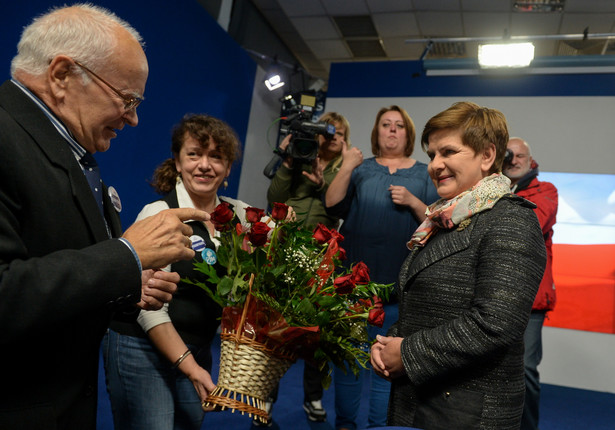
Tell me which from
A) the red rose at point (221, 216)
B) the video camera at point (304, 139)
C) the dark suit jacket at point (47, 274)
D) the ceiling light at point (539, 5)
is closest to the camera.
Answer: the dark suit jacket at point (47, 274)

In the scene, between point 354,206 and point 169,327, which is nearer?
point 169,327

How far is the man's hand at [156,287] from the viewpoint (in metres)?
1.23

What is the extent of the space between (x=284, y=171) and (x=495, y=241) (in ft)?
5.57

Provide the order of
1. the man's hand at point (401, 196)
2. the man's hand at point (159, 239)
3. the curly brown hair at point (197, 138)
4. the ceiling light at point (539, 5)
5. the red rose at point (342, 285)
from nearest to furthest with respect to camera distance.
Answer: the man's hand at point (159, 239), the red rose at point (342, 285), the curly brown hair at point (197, 138), the man's hand at point (401, 196), the ceiling light at point (539, 5)

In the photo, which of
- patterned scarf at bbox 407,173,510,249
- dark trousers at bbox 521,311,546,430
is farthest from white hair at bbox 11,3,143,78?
dark trousers at bbox 521,311,546,430

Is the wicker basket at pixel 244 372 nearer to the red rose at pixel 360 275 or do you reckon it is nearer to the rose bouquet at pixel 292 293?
the rose bouquet at pixel 292 293

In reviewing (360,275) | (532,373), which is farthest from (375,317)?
(532,373)

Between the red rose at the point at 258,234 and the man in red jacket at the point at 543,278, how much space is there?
1921 mm

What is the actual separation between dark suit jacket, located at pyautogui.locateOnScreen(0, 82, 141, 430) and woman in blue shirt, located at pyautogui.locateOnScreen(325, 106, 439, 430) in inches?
59.7

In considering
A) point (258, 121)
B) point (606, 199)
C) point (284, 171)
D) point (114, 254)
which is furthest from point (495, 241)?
point (258, 121)

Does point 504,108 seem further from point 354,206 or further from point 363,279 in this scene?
point 363,279

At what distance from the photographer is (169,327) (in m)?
1.48

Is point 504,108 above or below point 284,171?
above

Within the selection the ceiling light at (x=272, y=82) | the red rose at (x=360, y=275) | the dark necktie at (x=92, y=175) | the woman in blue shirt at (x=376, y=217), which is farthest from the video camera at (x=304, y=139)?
the ceiling light at (x=272, y=82)
